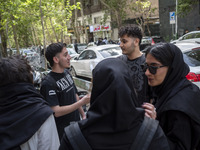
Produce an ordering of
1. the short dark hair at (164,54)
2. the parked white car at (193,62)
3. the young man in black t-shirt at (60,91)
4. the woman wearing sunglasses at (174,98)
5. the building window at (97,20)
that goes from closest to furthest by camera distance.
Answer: the woman wearing sunglasses at (174,98)
the short dark hair at (164,54)
the young man in black t-shirt at (60,91)
the parked white car at (193,62)
the building window at (97,20)

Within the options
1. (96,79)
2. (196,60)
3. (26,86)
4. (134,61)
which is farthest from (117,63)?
(196,60)

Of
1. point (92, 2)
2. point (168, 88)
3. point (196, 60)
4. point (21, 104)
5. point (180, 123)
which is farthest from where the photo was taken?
point (92, 2)

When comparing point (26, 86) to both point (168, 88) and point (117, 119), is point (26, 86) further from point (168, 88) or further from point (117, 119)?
point (168, 88)

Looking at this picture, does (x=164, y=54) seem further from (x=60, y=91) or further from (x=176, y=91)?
(x=60, y=91)

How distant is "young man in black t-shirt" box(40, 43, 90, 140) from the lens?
7.37 ft

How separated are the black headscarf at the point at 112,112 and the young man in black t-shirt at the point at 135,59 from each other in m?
1.39

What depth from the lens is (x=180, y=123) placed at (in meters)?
1.39

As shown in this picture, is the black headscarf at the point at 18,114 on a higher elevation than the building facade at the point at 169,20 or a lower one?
lower

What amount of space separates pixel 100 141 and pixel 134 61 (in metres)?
1.85

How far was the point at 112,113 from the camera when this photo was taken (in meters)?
1.09

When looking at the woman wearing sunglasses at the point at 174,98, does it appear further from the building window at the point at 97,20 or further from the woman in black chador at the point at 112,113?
the building window at the point at 97,20

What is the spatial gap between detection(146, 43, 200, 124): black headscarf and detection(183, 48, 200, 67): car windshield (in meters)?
3.89

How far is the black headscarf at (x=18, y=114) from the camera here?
1.44 metres

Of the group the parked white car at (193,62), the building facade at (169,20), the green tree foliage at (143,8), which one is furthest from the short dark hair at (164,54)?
the green tree foliage at (143,8)
